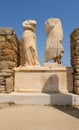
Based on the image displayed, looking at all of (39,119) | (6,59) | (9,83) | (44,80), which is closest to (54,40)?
(44,80)

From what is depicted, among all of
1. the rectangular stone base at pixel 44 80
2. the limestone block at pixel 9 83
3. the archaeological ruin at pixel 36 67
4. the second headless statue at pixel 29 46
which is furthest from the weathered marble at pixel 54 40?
the limestone block at pixel 9 83

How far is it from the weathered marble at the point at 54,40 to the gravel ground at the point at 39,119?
216 centimetres

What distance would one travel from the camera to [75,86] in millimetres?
6543

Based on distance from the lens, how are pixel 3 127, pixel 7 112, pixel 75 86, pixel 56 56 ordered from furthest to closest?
pixel 56 56 → pixel 75 86 → pixel 7 112 → pixel 3 127

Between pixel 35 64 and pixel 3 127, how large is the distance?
3559mm

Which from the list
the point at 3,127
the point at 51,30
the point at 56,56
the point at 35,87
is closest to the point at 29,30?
the point at 51,30

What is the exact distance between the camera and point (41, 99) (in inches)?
237

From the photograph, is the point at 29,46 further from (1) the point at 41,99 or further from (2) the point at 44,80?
(1) the point at 41,99

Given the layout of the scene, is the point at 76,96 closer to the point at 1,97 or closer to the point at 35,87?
the point at 35,87

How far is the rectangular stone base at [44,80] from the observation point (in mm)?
6746

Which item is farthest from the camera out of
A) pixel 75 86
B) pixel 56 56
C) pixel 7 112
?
pixel 56 56

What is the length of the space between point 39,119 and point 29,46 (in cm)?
325

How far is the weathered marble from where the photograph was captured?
7.16 meters

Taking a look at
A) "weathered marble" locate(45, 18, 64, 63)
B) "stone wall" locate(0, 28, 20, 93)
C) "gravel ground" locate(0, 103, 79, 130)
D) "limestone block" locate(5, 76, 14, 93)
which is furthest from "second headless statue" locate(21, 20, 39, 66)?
"gravel ground" locate(0, 103, 79, 130)
